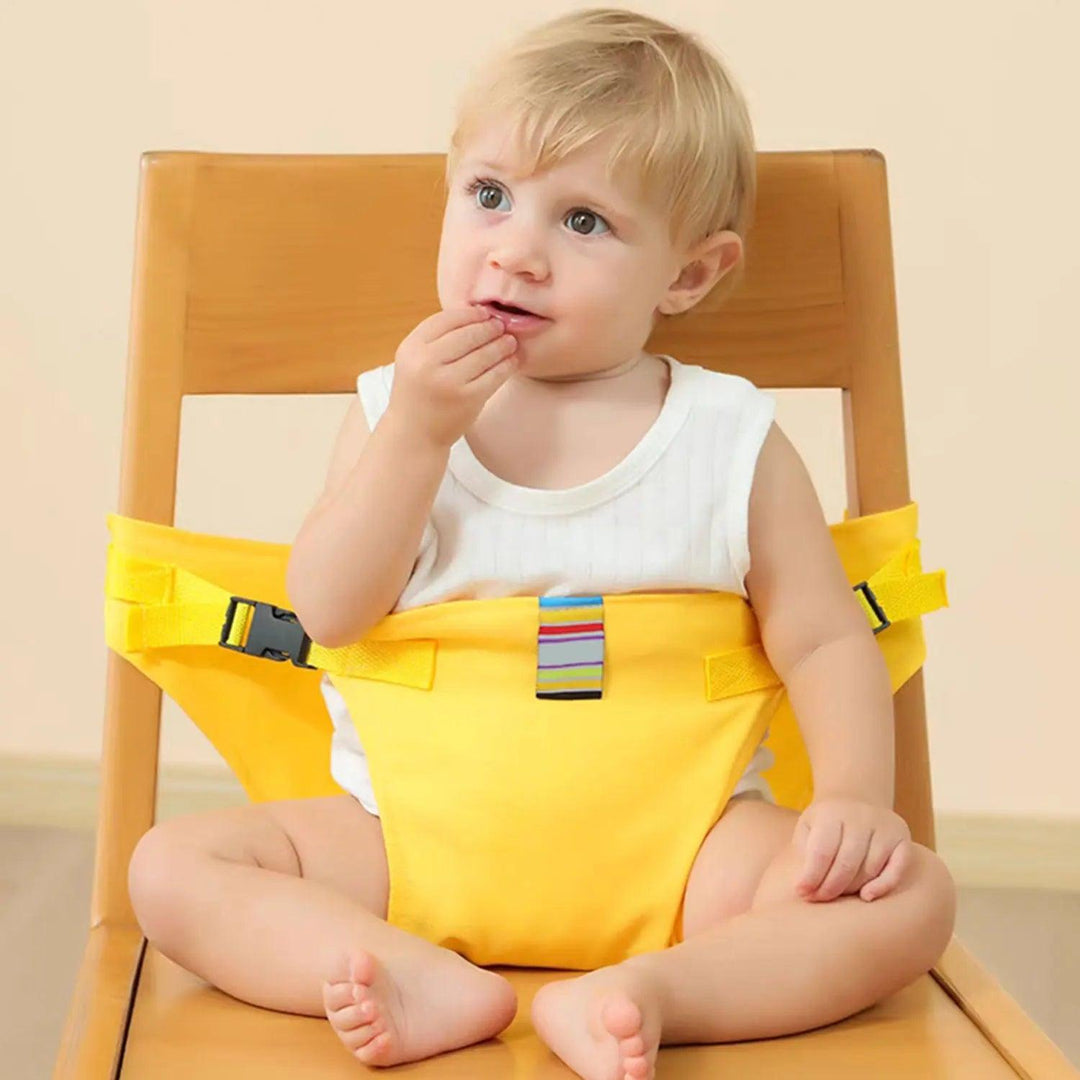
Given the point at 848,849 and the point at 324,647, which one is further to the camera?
the point at 324,647

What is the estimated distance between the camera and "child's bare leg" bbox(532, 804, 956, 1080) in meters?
0.71

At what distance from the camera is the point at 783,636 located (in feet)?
2.96

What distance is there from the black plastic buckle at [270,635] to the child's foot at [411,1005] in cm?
20

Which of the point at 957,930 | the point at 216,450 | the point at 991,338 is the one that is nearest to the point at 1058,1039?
the point at 957,930

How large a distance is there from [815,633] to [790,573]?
1.2 inches

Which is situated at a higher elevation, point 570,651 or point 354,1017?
point 570,651

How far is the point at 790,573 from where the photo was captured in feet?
2.96

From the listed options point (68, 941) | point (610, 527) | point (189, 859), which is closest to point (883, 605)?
point (610, 527)

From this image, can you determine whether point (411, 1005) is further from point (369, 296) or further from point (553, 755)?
point (369, 296)

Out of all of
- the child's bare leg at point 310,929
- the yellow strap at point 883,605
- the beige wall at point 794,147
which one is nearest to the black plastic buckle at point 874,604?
the yellow strap at point 883,605

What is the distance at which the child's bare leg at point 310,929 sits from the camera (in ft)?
2.40

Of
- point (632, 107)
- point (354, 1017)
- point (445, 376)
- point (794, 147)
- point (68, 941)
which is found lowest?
point (68, 941)

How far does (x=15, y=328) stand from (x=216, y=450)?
235 millimetres

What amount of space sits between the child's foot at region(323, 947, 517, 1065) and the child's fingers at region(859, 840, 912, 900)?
0.16 metres
